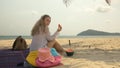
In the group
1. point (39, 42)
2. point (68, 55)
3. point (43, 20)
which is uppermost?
point (43, 20)

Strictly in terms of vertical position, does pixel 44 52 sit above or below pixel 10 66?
above

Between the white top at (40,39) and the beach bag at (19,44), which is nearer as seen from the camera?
the white top at (40,39)

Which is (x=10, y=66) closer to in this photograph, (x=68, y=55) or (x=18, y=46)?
(x=18, y=46)

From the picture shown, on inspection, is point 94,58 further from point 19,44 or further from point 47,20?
point 47,20

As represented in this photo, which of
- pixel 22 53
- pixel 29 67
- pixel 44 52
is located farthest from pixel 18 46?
pixel 44 52

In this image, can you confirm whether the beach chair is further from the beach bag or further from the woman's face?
the woman's face

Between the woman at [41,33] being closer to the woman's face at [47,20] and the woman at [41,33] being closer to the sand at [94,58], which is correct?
the woman's face at [47,20]

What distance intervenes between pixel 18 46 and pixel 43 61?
204 cm

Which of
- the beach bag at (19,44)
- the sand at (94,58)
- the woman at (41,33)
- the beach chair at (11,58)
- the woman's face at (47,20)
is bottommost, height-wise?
the sand at (94,58)

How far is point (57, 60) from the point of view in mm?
5902

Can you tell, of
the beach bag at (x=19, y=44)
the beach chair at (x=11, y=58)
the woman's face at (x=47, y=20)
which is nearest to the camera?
the woman's face at (x=47, y=20)

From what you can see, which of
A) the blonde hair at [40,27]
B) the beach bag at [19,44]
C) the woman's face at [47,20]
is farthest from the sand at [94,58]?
the beach bag at [19,44]

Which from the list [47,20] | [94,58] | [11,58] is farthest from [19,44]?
[94,58]

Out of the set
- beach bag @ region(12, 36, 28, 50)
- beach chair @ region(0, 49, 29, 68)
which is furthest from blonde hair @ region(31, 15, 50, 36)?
beach bag @ region(12, 36, 28, 50)
